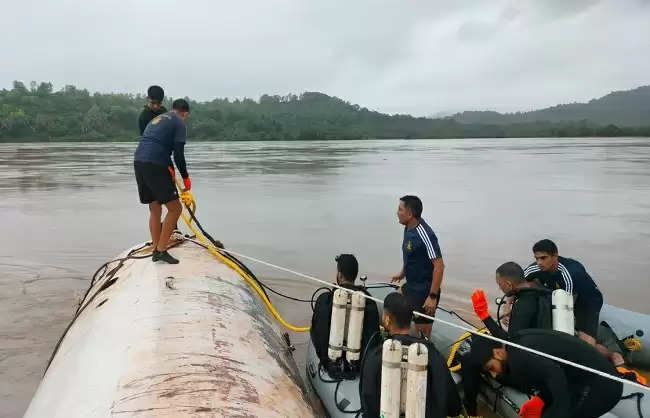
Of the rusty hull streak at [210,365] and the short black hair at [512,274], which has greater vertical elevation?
the short black hair at [512,274]

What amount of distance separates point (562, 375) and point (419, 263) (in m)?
1.79

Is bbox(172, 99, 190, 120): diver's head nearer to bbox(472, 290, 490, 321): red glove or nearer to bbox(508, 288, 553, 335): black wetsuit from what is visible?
bbox(472, 290, 490, 321): red glove

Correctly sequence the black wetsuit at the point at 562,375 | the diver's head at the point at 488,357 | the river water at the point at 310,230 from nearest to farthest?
the black wetsuit at the point at 562,375
the diver's head at the point at 488,357
the river water at the point at 310,230

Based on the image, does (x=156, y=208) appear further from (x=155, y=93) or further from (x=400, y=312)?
(x=400, y=312)

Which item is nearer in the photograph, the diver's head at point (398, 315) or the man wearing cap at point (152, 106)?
the diver's head at point (398, 315)

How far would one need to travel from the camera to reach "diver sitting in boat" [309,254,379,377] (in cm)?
434

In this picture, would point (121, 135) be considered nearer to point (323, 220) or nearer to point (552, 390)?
point (323, 220)

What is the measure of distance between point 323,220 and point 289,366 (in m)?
10.6

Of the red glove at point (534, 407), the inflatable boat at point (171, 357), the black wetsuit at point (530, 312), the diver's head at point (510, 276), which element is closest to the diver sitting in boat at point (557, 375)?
the red glove at point (534, 407)

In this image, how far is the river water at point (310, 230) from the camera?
8031 millimetres

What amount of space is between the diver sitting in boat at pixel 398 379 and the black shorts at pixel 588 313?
2.53 meters

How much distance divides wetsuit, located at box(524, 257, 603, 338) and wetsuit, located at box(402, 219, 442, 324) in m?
1.16

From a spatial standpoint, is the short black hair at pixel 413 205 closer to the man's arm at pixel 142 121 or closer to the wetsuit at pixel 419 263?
the wetsuit at pixel 419 263

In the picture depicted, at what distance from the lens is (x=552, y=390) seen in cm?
346
